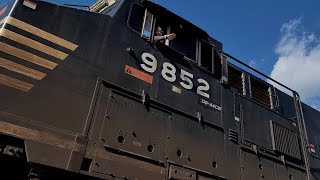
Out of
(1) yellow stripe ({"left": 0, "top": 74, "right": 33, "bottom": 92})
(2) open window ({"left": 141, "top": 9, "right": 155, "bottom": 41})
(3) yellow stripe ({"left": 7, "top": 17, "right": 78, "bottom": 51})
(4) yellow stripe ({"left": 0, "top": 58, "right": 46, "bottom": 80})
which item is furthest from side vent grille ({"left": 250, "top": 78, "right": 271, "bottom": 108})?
(1) yellow stripe ({"left": 0, "top": 74, "right": 33, "bottom": 92})

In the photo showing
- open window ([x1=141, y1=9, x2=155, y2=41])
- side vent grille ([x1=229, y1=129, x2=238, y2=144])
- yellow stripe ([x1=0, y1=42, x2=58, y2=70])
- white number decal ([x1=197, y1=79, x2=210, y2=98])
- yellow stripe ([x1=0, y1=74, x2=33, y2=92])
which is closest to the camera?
yellow stripe ([x1=0, y1=74, x2=33, y2=92])

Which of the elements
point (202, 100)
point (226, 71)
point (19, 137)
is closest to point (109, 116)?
point (19, 137)

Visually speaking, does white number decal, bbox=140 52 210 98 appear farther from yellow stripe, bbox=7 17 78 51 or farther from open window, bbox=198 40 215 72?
yellow stripe, bbox=7 17 78 51

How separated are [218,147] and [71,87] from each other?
2923mm

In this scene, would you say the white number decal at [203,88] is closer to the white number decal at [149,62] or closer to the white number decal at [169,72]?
the white number decal at [169,72]

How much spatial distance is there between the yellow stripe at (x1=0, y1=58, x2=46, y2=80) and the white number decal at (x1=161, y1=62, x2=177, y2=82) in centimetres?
222

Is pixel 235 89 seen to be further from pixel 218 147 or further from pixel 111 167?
pixel 111 167

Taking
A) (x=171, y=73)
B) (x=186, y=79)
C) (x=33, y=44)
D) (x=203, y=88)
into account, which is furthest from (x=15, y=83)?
(x=203, y=88)

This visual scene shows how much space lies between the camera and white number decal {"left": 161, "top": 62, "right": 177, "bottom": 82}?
5.71 metres

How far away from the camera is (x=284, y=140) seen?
760 centimetres

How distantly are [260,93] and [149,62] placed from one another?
144 inches

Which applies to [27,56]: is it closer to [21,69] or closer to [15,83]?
[21,69]

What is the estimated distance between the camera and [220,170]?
5738 millimetres

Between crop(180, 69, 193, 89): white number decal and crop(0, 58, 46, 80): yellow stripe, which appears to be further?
crop(180, 69, 193, 89): white number decal
